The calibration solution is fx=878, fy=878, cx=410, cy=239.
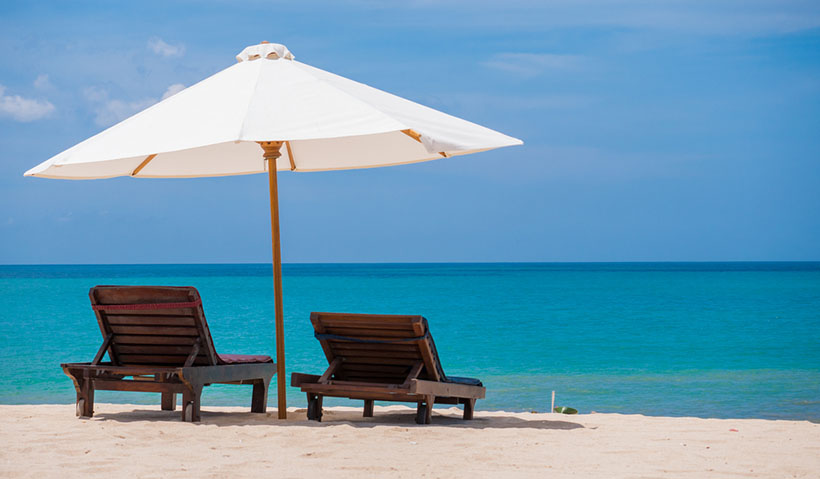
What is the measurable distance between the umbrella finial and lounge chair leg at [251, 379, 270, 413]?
2109 mm

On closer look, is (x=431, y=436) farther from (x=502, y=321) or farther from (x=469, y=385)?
(x=502, y=321)

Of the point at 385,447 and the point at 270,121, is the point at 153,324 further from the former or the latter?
the point at 385,447

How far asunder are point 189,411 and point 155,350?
16.9 inches

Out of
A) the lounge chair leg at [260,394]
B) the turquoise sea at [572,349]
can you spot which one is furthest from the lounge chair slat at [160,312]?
the turquoise sea at [572,349]

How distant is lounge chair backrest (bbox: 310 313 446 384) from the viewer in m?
5.22

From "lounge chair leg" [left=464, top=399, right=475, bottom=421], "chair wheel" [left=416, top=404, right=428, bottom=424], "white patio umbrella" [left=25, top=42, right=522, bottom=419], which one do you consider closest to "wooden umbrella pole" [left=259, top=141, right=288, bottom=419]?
"white patio umbrella" [left=25, top=42, right=522, bottom=419]

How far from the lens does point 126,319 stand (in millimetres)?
5297

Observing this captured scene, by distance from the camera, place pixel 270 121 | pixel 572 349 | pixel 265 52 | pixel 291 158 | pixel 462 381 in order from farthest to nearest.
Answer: pixel 572 349, pixel 291 158, pixel 462 381, pixel 265 52, pixel 270 121

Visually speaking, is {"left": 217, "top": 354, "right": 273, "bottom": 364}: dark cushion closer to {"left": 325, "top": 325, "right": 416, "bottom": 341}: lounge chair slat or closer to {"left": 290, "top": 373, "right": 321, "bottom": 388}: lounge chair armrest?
Answer: {"left": 290, "top": 373, "right": 321, "bottom": 388}: lounge chair armrest

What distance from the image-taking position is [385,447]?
451cm

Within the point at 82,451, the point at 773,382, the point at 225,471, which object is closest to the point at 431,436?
the point at 225,471

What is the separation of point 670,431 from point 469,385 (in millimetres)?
1287

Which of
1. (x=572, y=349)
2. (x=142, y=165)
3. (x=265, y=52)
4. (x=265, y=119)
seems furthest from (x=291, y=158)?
(x=572, y=349)

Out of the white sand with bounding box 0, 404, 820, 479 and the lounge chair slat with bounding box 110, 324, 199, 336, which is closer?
the white sand with bounding box 0, 404, 820, 479
